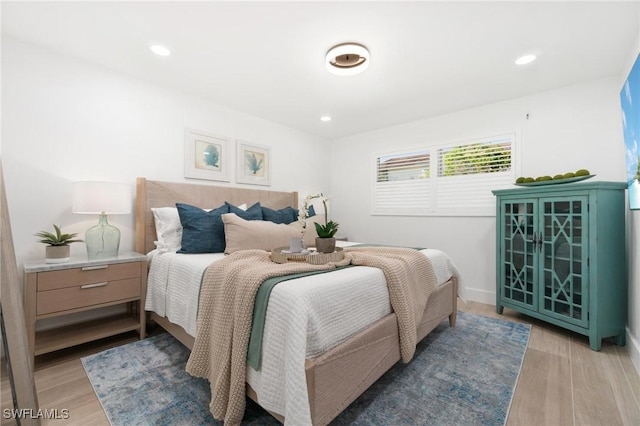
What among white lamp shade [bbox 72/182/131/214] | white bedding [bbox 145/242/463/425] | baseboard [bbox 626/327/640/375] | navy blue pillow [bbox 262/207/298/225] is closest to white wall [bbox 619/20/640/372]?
baseboard [bbox 626/327/640/375]

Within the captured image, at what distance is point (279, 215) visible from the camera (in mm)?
3182

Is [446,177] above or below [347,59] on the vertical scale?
below

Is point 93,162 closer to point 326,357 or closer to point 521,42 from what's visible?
point 326,357

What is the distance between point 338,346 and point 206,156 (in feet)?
8.90

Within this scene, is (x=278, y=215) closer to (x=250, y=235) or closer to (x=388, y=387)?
(x=250, y=235)

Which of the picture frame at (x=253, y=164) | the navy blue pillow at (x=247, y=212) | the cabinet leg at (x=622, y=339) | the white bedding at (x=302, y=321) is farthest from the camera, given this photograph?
the picture frame at (x=253, y=164)

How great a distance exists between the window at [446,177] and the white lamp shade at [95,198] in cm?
327

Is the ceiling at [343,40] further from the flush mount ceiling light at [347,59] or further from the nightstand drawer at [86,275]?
the nightstand drawer at [86,275]

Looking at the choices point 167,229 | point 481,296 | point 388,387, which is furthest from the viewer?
point 481,296

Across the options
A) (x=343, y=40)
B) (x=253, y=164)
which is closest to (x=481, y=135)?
(x=343, y=40)

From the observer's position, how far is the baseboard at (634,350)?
6.25 feet

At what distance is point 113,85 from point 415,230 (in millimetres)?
3791

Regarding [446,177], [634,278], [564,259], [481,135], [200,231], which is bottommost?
[634,278]

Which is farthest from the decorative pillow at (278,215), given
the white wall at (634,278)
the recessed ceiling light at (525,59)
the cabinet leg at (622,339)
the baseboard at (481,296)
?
the cabinet leg at (622,339)
